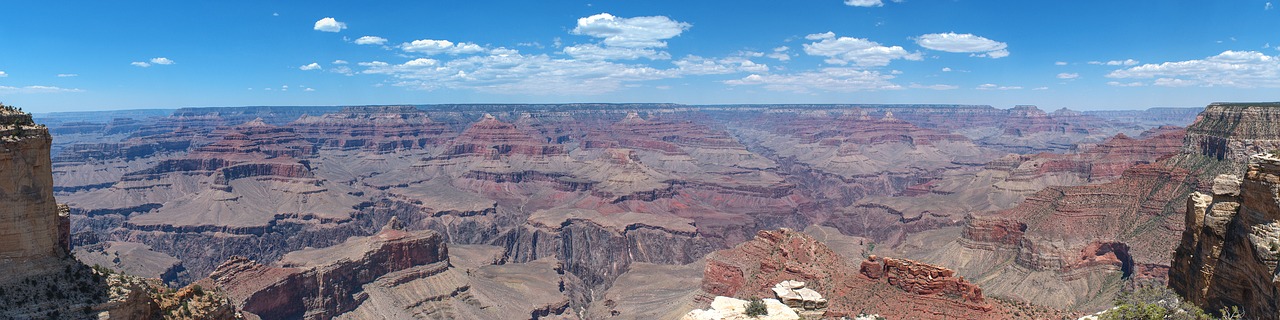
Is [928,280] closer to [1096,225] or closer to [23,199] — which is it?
[23,199]

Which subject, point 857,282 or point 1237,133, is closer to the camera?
point 857,282

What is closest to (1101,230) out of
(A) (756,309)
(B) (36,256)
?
(A) (756,309)

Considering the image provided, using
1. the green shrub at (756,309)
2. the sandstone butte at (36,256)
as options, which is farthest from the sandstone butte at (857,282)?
the sandstone butte at (36,256)


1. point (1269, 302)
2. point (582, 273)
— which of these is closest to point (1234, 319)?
point (1269, 302)

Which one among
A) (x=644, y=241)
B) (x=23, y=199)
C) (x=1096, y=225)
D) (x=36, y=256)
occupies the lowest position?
(x=644, y=241)

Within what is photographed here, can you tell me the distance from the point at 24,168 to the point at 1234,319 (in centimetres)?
3969

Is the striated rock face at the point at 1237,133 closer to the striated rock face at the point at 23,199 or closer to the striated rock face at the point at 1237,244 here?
the striated rock face at the point at 1237,244

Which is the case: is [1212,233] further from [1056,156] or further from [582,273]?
[1056,156]

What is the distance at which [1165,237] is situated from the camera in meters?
83.5

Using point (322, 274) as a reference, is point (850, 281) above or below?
above

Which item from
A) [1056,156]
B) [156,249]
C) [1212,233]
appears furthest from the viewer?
[1056,156]

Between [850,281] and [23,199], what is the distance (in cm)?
4655

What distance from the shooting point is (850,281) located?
5066cm

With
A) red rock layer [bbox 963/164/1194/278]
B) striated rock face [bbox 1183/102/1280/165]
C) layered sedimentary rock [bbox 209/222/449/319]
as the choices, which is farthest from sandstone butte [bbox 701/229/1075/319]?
striated rock face [bbox 1183/102/1280/165]
